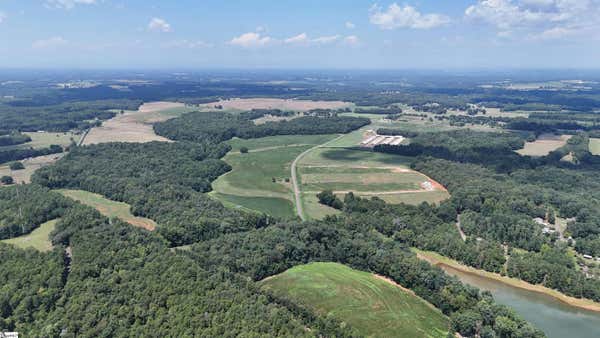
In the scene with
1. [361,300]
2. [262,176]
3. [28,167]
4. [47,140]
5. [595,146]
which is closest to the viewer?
[361,300]

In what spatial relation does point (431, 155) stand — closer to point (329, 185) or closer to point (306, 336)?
point (329, 185)

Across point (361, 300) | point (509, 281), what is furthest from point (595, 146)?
point (361, 300)

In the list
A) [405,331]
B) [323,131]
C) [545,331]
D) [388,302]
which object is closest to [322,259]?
[388,302]

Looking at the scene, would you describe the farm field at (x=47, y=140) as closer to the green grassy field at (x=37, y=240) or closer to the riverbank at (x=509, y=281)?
the green grassy field at (x=37, y=240)

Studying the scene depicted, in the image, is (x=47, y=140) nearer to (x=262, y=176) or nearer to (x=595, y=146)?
(x=262, y=176)

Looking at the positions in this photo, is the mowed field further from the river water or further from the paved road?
the river water

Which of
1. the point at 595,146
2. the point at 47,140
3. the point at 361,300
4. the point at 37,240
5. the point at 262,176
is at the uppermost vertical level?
the point at 595,146
